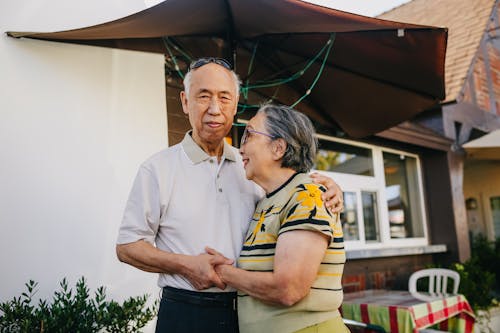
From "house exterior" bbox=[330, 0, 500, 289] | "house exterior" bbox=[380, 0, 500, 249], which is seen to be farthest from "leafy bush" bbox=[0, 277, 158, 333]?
"house exterior" bbox=[380, 0, 500, 249]

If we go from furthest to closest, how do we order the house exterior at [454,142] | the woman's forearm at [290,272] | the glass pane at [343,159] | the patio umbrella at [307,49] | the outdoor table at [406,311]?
the house exterior at [454,142] < the glass pane at [343,159] < the outdoor table at [406,311] < the patio umbrella at [307,49] < the woman's forearm at [290,272]

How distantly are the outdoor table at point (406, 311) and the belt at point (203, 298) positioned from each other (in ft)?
6.98

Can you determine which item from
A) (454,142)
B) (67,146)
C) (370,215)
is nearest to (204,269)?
(67,146)

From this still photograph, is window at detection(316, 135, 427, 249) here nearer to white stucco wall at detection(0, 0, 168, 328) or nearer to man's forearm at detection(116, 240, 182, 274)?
white stucco wall at detection(0, 0, 168, 328)

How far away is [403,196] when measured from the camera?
228 inches

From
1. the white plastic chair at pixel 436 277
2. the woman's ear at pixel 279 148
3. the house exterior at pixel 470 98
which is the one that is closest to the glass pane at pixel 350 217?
the white plastic chair at pixel 436 277

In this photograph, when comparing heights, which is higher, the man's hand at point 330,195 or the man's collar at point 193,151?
the man's collar at point 193,151

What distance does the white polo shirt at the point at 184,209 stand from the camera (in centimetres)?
159

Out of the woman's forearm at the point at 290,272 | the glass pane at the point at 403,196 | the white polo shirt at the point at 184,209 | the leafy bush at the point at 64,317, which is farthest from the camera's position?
the glass pane at the point at 403,196

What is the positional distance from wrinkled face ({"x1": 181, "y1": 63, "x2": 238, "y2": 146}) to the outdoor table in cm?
229

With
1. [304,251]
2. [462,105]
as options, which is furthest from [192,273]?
[462,105]

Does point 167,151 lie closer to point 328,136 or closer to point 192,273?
point 192,273

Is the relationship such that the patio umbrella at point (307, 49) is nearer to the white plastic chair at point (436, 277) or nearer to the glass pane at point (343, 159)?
the glass pane at point (343, 159)

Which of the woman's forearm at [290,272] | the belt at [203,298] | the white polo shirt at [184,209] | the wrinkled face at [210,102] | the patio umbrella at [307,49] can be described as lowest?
the belt at [203,298]
